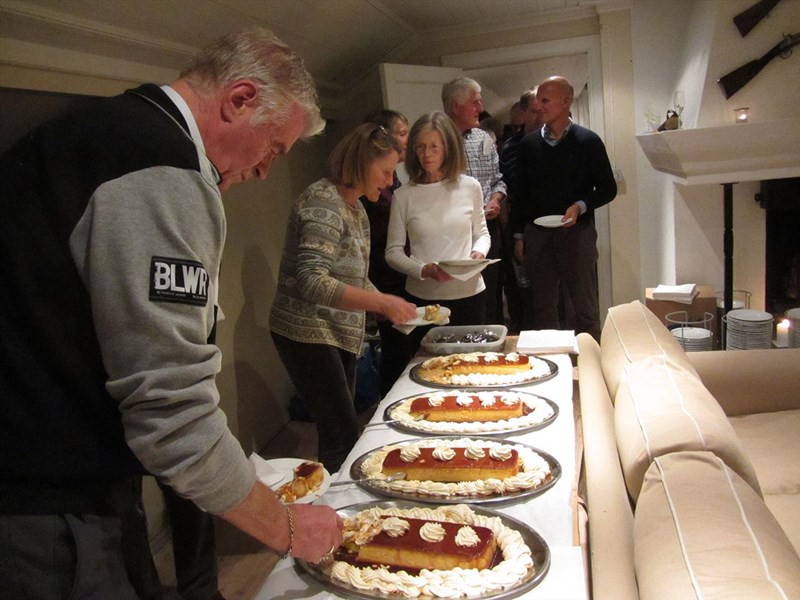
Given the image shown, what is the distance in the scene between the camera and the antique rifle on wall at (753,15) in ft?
11.0

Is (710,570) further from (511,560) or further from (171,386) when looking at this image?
(171,386)

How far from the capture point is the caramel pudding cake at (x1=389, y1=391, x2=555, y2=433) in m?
1.51

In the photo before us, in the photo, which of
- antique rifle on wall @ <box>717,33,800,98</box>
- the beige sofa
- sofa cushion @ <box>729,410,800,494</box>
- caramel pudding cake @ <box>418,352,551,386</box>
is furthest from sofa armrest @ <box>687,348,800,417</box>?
antique rifle on wall @ <box>717,33,800,98</box>

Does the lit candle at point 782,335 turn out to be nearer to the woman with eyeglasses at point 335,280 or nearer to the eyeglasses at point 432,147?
the eyeglasses at point 432,147

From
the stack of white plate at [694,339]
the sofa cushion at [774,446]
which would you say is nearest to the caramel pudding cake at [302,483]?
the sofa cushion at [774,446]

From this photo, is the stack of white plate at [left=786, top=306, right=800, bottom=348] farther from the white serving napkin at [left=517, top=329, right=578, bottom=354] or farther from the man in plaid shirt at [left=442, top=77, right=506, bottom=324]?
the white serving napkin at [left=517, top=329, right=578, bottom=354]

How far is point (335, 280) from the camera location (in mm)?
1921

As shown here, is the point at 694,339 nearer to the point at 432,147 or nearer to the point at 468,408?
the point at 432,147

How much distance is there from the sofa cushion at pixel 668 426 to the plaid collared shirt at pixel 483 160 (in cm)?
217

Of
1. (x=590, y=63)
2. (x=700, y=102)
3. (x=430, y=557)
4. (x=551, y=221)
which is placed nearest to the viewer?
(x=430, y=557)

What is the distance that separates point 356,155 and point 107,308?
137 cm

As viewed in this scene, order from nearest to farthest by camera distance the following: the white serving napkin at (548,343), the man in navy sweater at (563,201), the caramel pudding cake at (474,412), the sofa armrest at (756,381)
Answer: the caramel pudding cake at (474,412)
the white serving napkin at (548,343)
the sofa armrest at (756,381)
the man in navy sweater at (563,201)

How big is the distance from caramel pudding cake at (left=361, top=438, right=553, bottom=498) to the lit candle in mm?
2703

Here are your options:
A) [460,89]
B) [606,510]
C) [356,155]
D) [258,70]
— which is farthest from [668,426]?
[460,89]
